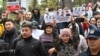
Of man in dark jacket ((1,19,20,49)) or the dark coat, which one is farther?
the dark coat

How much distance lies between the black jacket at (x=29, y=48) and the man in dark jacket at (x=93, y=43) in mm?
3004

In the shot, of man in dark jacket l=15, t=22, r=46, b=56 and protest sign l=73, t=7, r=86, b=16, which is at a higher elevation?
protest sign l=73, t=7, r=86, b=16

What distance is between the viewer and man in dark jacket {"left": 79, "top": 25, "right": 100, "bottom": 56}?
4.91m

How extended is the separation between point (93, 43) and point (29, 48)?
3.12 meters

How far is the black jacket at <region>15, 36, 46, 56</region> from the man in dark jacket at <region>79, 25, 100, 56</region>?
3004mm

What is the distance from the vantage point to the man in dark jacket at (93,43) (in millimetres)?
4914

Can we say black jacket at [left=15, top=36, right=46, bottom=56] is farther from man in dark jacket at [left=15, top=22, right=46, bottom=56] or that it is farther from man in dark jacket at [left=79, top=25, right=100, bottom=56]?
man in dark jacket at [left=79, top=25, right=100, bottom=56]

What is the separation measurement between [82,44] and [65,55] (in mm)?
1229

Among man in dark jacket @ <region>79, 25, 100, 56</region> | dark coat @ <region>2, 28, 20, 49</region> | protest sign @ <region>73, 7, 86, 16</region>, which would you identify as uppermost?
man in dark jacket @ <region>79, 25, 100, 56</region>

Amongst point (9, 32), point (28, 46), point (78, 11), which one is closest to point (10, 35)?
point (9, 32)

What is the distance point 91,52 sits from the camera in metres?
4.93

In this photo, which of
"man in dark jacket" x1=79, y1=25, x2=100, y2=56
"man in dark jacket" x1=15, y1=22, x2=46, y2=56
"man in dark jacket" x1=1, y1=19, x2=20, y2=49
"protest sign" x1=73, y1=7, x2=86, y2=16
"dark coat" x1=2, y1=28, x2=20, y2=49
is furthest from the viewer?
"protest sign" x1=73, y1=7, x2=86, y2=16

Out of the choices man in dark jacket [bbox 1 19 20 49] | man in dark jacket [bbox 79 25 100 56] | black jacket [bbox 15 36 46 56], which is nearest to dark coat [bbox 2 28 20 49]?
man in dark jacket [bbox 1 19 20 49]

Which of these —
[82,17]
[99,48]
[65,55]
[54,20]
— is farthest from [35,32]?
[99,48]
